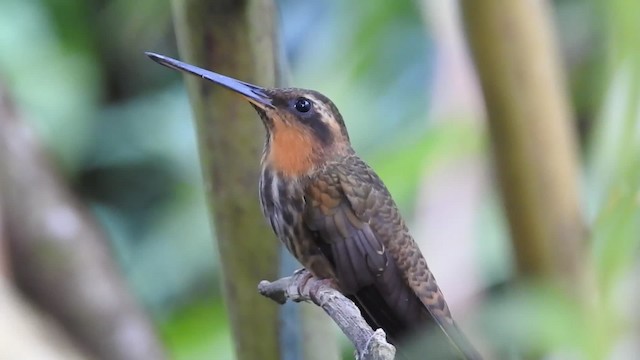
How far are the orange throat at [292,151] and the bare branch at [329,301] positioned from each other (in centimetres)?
13

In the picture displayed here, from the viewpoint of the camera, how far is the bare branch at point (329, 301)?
24.2 inches

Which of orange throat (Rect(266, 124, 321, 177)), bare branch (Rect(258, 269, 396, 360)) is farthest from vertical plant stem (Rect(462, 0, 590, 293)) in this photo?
orange throat (Rect(266, 124, 321, 177))

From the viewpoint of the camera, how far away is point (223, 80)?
685mm

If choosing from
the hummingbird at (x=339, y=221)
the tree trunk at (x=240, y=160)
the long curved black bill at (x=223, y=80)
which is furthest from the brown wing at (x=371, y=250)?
the long curved black bill at (x=223, y=80)

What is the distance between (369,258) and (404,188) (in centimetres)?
50

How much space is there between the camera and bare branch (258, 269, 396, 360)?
2.02 ft

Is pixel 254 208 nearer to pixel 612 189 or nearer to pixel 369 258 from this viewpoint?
pixel 369 258

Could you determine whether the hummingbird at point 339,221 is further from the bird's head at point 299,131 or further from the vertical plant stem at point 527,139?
the vertical plant stem at point 527,139

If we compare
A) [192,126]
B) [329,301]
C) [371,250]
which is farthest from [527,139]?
[192,126]

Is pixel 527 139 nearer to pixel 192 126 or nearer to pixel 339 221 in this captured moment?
pixel 339 221

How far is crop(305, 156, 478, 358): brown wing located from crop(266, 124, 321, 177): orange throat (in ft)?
0.08

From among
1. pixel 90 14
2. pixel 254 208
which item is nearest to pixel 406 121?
pixel 90 14

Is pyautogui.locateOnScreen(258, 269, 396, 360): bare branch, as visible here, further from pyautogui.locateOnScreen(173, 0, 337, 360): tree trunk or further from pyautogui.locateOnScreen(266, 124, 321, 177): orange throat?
pyautogui.locateOnScreen(266, 124, 321, 177): orange throat

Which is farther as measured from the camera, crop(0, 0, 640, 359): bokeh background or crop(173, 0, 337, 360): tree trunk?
crop(0, 0, 640, 359): bokeh background
